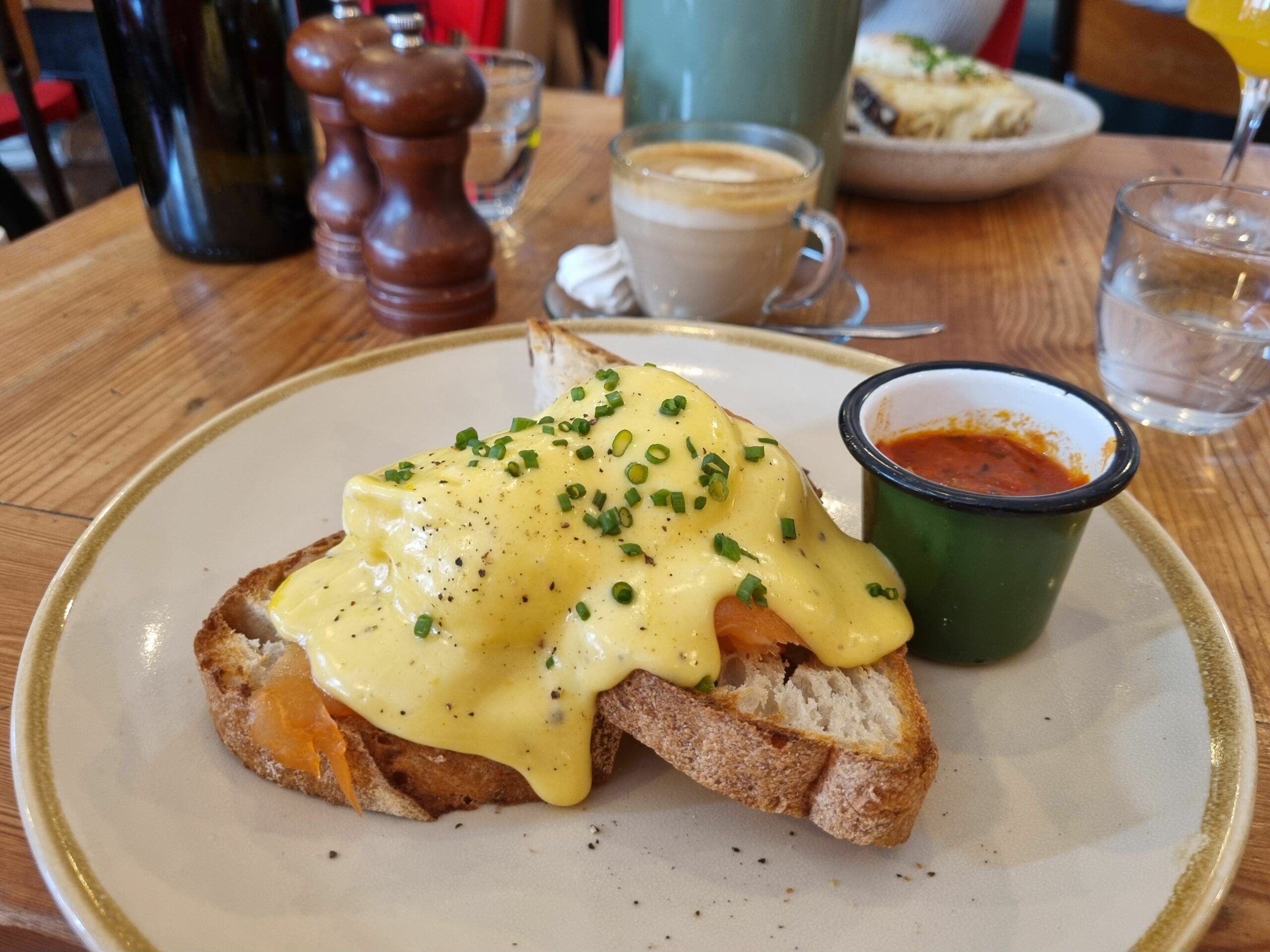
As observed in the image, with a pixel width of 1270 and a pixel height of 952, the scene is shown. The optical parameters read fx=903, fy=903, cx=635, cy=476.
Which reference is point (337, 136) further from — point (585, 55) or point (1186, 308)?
point (585, 55)

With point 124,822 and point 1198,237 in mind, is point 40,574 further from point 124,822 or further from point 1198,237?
point 1198,237

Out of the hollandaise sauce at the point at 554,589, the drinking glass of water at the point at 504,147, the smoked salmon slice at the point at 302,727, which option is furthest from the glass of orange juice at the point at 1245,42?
the smoked salmon slice at the point at 302,727

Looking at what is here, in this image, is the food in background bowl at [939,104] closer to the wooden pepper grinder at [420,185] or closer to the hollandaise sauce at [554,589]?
the wooden pepper grinder at [420,185]

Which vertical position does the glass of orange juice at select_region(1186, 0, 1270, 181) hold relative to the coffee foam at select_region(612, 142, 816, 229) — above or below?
above

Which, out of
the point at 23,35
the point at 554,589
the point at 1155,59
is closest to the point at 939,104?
the point at 1155,59

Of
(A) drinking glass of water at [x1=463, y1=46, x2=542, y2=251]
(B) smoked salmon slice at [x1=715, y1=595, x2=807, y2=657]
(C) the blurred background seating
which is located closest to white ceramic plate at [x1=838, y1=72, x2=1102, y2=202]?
(A) drinking glass of water at [x1=463, y1=46, x2=542, y2=251]

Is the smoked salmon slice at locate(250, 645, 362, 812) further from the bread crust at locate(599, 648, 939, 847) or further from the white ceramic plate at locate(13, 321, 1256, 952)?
the bread crust at locate(599, 648, 939, 847)
